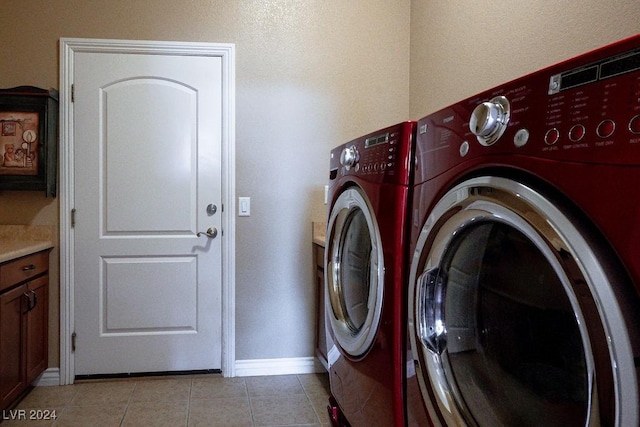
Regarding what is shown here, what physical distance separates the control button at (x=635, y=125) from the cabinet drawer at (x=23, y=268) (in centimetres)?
260

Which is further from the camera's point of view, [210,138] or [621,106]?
[210,138]

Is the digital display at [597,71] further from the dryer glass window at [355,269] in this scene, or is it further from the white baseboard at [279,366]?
the white baseboard at [279,366]

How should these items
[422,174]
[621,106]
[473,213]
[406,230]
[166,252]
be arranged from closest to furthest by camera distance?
[621,106] → [473,213] → [422,174] → [406,230] → [166,252]

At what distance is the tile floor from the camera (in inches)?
101

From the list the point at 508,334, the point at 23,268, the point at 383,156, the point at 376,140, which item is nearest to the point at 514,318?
the point at 508,334

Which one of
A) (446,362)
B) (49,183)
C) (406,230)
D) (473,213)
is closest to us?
(473,213)

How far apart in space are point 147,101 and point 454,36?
1.85m

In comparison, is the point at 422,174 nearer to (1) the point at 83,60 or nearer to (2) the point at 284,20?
(2) the point at 284,20

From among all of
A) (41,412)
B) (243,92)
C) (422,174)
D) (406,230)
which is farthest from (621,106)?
(41,412)

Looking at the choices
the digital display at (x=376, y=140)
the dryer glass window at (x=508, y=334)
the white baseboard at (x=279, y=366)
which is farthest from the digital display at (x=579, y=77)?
the white baseboard at (x=279, y=366)

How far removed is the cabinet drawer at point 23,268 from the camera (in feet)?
7.97

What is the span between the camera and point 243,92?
319cm

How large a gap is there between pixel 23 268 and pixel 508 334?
99.7 inches

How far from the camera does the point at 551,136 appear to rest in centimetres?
80
